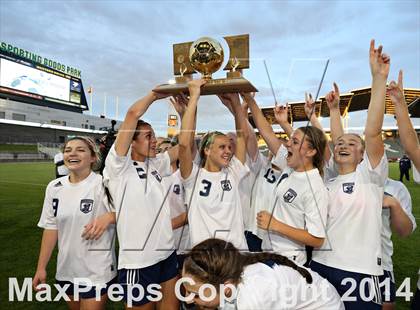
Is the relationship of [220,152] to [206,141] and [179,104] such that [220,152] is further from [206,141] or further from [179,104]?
[179,104]

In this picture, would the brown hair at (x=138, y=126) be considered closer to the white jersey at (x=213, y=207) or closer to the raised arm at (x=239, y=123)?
the white jersey at (x=213, y=207)

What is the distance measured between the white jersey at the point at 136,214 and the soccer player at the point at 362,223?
3.46ft

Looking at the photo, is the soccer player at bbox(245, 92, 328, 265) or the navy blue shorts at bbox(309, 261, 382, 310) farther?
the soccer player at bbox(245, 92, 328, 265)

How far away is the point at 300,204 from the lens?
81.0 inches

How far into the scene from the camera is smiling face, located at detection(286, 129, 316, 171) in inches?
86.7

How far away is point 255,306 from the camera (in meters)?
1.38

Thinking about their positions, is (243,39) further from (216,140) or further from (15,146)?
(15,146)

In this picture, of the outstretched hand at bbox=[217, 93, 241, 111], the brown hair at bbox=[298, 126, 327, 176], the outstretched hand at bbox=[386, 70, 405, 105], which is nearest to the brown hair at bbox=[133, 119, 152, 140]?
the outstretched hand at bbox=[217, 93, 241, 111]

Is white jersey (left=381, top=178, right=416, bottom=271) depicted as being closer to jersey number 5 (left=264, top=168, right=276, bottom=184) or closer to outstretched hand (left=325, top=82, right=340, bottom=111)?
outstretched hand (left=325, top=82, right=340, bottom=111)

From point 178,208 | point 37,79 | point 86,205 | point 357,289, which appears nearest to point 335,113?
point 357,289

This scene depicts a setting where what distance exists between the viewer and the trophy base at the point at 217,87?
193 centimetres

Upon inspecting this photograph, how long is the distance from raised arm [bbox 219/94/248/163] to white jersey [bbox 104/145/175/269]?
0.79 metres

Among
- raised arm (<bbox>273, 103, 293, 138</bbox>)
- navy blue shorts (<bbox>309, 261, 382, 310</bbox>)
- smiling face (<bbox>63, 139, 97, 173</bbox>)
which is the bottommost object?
navy blue shorts (<bbox>309, 261, 382, 310</bbox>)

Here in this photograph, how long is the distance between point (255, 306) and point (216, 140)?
1.32m
